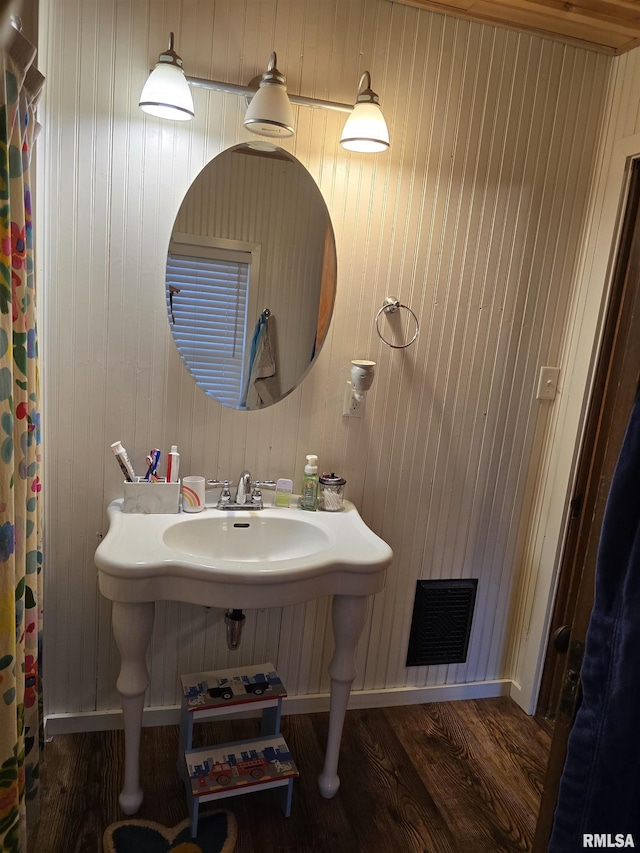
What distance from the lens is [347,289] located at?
2014 millimetres

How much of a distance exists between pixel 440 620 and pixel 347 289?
1.21m

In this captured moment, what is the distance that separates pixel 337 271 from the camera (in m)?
1.98

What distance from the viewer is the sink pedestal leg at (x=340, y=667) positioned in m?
1.78

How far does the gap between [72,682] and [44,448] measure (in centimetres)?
75

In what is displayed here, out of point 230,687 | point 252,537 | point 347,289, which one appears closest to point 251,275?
point 347,289

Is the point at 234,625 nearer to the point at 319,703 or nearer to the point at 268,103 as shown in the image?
the point at 319,703

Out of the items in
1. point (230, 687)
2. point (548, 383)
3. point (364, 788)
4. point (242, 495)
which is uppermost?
point (548, 383)

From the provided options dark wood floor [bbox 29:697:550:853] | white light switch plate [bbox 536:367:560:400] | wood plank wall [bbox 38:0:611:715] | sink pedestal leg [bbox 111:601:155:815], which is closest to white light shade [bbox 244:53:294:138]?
wood plank wall [bbox 38:0:611:715]

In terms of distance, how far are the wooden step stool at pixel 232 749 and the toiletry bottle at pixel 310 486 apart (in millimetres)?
533

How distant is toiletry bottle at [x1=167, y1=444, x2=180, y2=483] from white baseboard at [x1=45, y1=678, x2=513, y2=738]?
0.79m

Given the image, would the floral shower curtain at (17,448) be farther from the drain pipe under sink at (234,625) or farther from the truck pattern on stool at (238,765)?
the drain pipe under sink at (234,625)

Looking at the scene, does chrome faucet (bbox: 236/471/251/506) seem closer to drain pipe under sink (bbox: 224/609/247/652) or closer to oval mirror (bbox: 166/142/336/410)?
oval mirror (bbox: 166/142/336/410)

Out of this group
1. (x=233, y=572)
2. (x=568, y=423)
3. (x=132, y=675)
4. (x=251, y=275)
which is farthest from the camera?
(x=568, y=423)

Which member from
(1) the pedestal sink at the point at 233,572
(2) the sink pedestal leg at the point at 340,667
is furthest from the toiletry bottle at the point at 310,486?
(2) the sink pedestal leg at the point at 340,667
